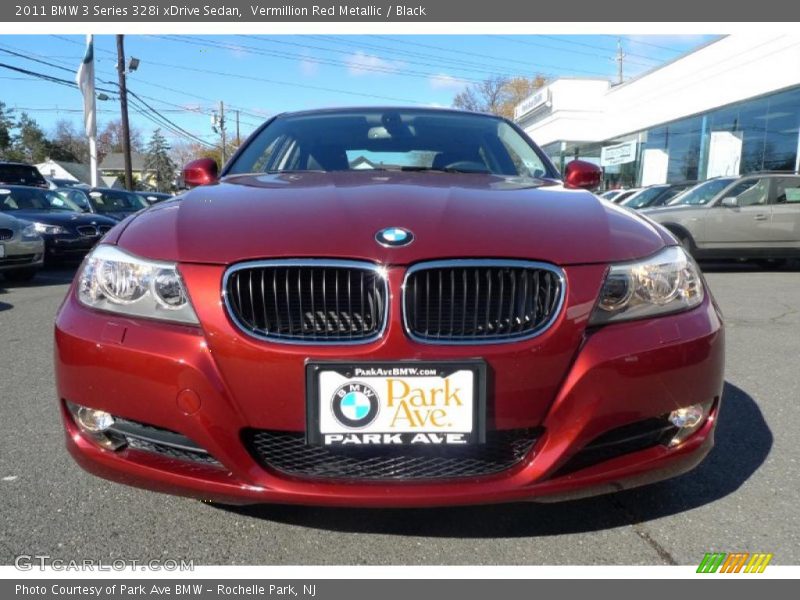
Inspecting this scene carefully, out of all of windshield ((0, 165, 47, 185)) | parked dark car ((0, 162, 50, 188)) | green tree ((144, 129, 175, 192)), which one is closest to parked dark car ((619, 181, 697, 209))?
parked dark car ((0, 162, 50, 188))

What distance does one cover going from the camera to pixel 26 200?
11516 mm

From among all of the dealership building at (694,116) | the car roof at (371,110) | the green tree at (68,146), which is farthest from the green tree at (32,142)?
the car roof at (371,110)

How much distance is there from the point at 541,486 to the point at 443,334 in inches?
20.1

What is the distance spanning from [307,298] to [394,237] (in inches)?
12.0

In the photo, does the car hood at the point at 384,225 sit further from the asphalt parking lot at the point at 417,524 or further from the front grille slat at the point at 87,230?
the front grille slat at the point at 87,230

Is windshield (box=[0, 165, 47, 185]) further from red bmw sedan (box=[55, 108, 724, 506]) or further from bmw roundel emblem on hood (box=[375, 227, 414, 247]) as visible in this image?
Answer: bmw roundel emblem on hood (box=[375, 227, 414, 247])

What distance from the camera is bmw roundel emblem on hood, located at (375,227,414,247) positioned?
6.09 ft

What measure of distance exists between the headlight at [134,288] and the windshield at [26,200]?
10546mm

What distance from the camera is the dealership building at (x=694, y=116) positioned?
54.7ft

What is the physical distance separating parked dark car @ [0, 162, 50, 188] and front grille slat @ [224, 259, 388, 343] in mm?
17739

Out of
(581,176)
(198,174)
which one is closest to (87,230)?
(198,174)

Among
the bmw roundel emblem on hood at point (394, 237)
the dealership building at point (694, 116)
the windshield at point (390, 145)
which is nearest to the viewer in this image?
the bmw roundel emblem on hood at point (394, 237)

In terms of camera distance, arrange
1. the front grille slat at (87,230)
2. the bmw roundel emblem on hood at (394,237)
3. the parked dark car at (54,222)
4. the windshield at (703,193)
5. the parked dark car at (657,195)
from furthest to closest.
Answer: the parked dark car at (657,195) < the front grille slat at (87,230) < the parked dark car at (54,222) < the windshield at (703,193) < the bmw roundel emblem on hood at (394,237)
